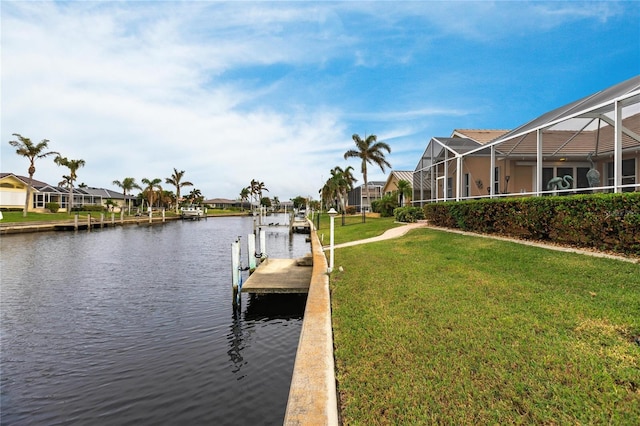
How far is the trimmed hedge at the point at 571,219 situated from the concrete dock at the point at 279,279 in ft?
21.5

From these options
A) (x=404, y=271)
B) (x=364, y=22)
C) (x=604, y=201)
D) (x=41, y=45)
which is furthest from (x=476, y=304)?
(x=41, y=45)

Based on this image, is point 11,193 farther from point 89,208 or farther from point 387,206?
point 387,206

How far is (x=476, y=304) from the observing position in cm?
544

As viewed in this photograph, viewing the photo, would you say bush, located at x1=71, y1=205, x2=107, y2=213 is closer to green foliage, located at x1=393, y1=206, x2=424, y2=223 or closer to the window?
green foliage, located at x1=393, y1=206, x2=424, y2=223

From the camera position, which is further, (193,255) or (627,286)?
(193,255)

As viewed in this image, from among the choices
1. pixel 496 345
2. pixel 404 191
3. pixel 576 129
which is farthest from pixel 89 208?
pixel 496 345

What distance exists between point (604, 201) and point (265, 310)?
341 inches

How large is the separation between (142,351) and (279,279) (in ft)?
14.2

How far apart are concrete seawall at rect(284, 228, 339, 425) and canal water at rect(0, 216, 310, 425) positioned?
1.15 metres

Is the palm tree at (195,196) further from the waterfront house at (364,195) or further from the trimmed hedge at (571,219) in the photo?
the trimmed hedge at (571,219)

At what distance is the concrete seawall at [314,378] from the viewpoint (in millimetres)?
3013

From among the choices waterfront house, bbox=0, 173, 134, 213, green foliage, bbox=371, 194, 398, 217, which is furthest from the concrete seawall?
waterfront house, bbox=0, 173, 134, 213

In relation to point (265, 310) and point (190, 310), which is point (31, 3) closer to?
point (190, 310)

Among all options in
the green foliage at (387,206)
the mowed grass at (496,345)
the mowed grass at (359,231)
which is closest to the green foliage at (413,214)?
the mowed grass at (359,231)
